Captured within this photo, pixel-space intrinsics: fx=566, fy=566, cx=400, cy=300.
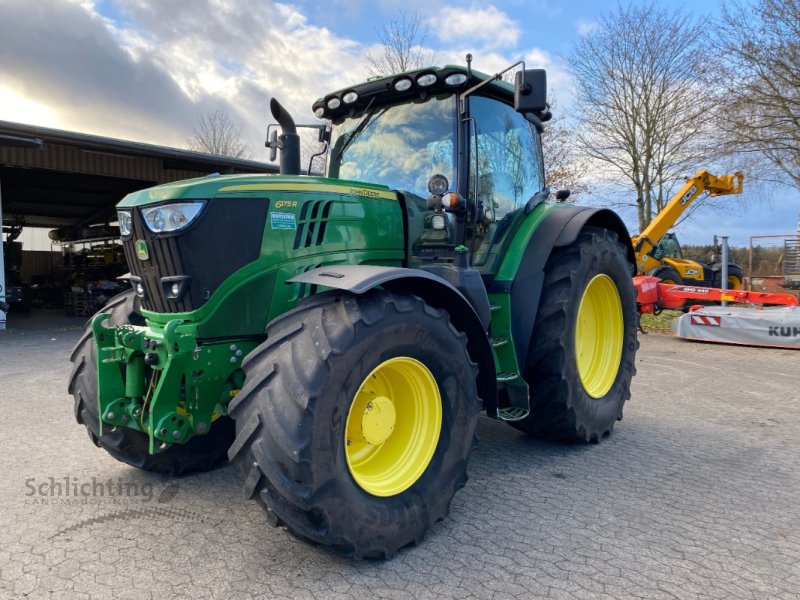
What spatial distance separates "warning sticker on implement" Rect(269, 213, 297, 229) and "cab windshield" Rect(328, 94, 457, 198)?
0.97 meters

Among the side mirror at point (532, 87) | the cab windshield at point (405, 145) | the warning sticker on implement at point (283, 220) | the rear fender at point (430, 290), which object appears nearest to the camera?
the rear fender at point (430, 290)

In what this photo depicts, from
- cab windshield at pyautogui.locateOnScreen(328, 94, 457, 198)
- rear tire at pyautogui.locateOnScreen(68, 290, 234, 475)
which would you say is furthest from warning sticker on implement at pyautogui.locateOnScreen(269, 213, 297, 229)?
rear tire at pyautogui.locateOnScreen(68, 290, 234, 475)

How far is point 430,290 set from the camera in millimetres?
2957

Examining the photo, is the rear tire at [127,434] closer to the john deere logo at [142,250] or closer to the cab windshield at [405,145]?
the john deere logo at [142,250]

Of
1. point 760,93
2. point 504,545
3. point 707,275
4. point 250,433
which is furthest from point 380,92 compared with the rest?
point 760,93

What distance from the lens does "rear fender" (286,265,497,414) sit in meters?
2.49

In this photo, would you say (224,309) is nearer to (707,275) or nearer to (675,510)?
(675,510)

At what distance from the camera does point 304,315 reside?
248 centimetres

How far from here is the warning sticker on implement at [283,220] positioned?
9.32ft

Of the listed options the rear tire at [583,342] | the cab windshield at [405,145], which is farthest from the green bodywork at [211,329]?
the rear tire at [583,342]

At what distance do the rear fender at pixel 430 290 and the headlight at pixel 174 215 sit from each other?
1.88ft

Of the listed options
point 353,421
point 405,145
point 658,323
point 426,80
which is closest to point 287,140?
point 405,145

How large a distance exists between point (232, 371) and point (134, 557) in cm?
92

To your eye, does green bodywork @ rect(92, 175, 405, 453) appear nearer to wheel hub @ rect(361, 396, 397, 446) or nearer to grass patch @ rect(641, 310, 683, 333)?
wheel hub @ rect(361, 396, 397, 446)
